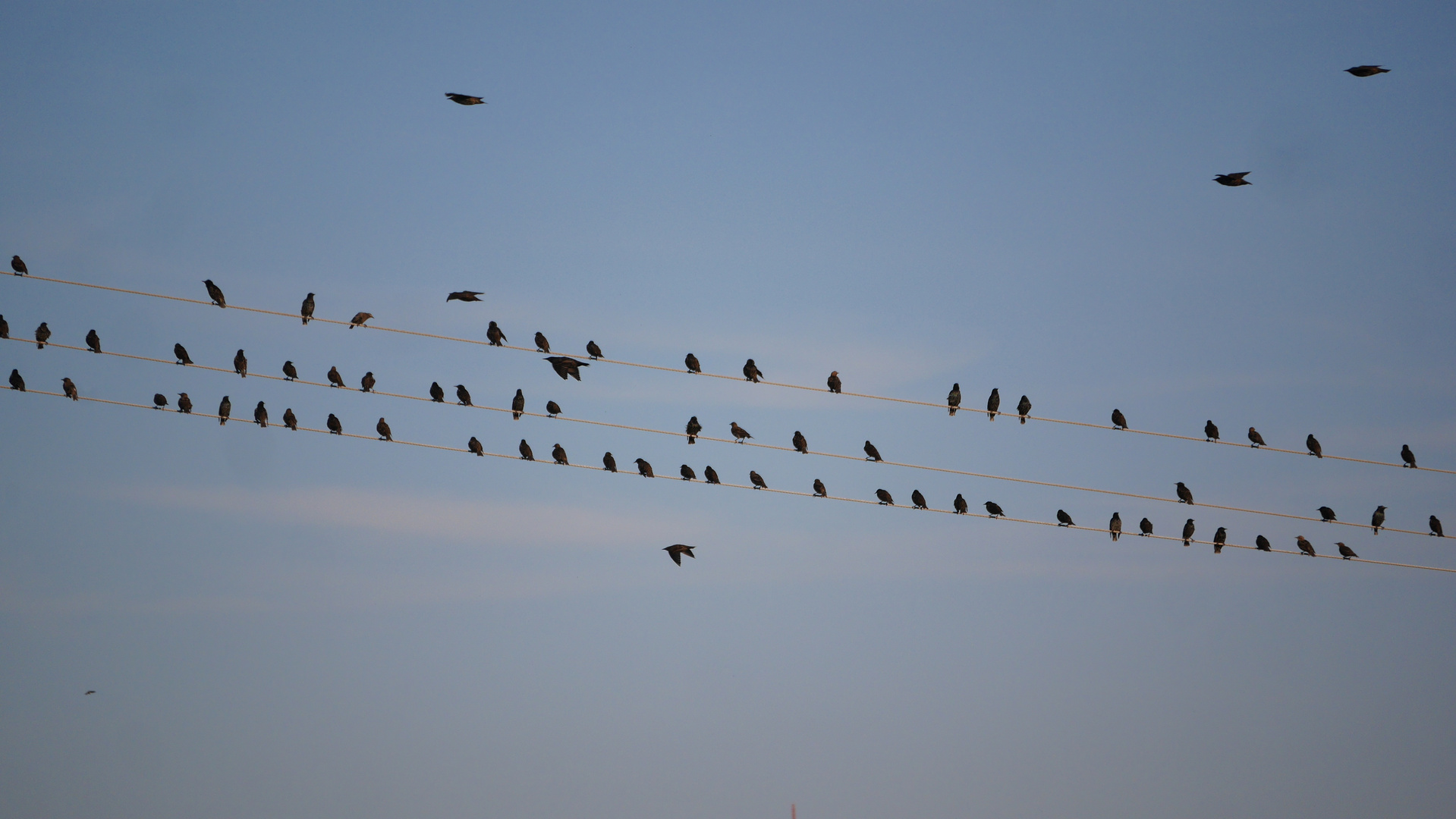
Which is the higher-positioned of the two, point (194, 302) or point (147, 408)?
point (194, 302)

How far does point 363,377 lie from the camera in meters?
22.7

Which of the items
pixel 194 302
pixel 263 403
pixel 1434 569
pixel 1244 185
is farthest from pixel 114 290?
pixel 1434 569

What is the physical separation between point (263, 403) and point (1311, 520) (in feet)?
53.7

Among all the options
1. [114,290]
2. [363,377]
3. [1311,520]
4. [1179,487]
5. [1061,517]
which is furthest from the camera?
[1061,517]

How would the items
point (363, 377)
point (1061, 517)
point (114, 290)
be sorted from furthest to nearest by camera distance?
point (1061, 517)
point (363, 377)
point (114, 290)

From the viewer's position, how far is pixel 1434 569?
17.7 meters

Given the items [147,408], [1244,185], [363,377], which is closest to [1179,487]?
[1244,185]

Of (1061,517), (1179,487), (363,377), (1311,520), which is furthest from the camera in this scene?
(1061,517)

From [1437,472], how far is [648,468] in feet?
40.3

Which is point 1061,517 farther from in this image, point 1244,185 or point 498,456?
point 498,456

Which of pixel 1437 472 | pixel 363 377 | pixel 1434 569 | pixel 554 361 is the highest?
pixel 363 377

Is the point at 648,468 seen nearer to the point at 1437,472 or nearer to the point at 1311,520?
the point at 1311,520

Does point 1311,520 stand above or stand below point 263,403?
below

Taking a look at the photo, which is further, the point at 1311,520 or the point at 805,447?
the point at 805,447
